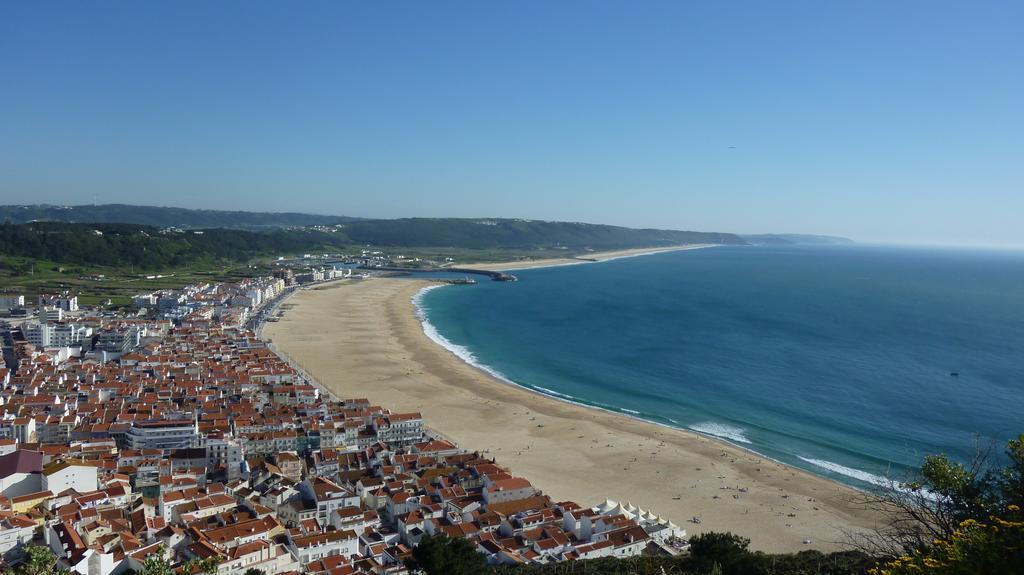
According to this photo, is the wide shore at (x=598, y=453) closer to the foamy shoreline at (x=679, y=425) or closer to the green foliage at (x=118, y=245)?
the foamy shoreline at (x=679, y=425)

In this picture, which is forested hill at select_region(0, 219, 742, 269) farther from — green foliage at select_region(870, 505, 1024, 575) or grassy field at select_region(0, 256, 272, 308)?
green foliage at select_region(870, 505, 1024, 575)

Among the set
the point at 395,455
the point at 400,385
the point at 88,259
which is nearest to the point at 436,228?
the point at 88,259

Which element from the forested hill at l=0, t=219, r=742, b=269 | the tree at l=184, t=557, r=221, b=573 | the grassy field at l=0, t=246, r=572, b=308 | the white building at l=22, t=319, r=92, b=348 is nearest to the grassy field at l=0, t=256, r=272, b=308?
the grassy field at l=0, t=246, r=572, b=308

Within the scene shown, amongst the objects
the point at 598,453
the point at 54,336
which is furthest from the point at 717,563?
the point at 54,336

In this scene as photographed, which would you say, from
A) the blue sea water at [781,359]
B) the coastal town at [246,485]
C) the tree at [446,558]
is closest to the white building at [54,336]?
the coastal town at [246,485]

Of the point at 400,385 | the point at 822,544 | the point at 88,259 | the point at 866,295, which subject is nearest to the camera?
the point at 822,544

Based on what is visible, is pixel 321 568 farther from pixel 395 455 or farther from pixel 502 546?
pixel 395 455

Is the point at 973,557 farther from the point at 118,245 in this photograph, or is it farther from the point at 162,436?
the point at 118,245
